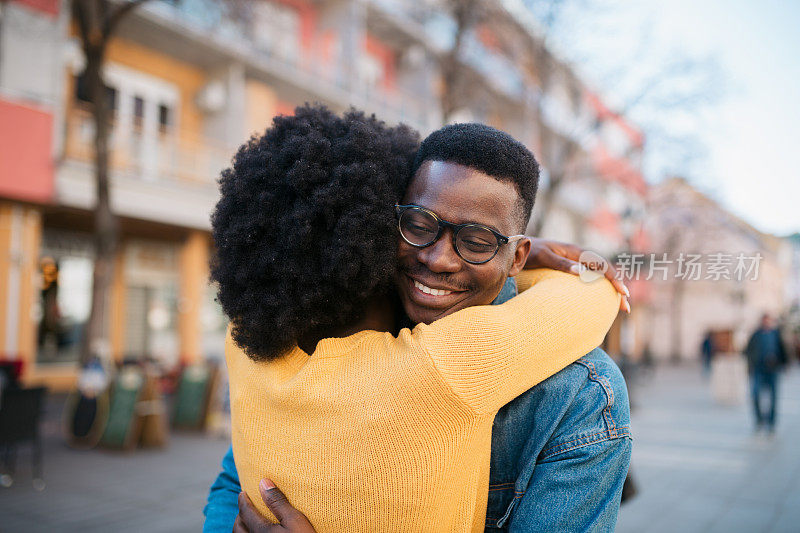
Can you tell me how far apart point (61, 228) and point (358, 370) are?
15.2m

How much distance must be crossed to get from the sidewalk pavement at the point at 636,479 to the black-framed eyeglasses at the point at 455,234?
4.96m

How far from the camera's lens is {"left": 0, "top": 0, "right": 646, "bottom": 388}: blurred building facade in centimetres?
1190

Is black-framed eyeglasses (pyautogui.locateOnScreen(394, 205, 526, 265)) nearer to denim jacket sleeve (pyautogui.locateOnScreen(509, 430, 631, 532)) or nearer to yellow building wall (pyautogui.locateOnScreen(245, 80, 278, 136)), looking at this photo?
denim jacket sleeve (pyautogui.locateOnScreen(509, 430, 631, 532))

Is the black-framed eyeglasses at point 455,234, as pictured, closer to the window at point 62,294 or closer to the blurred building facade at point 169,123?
the blurred building facade at point 169,123

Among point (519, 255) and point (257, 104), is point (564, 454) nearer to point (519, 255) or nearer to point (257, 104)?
point (519, 255)

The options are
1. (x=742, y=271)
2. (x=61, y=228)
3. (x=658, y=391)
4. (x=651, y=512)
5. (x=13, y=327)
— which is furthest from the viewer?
(x=658, y=391)

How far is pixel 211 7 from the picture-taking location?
34.4 feet

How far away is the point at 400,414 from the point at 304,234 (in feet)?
1.60

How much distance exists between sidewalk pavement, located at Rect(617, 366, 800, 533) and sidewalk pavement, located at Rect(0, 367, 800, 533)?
1 cm

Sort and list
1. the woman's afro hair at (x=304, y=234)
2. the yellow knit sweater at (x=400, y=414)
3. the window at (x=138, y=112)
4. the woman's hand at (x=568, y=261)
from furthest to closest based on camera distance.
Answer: the window at (x=138, y=112) < the woman's hand at (x=568, y=261) < the woman's afro hair at (x=304, y=234) < the yellow knit sweater at (x=400, y=414)

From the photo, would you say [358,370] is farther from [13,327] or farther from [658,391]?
[658,391]

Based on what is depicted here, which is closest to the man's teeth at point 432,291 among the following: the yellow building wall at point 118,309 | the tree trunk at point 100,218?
the tree trunk at point 100,218

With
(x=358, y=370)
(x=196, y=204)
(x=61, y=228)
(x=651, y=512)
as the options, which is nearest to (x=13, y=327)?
(x=61, y=228)

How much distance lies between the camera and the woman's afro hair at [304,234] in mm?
1459
